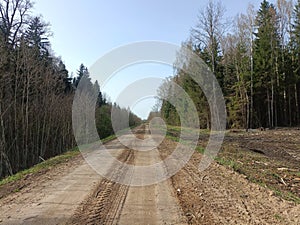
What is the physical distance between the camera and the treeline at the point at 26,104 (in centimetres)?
1395

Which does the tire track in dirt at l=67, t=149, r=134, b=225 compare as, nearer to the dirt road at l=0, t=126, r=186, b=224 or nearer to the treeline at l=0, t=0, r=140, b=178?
the dirt road at l=0, t=126, r=186, b=224

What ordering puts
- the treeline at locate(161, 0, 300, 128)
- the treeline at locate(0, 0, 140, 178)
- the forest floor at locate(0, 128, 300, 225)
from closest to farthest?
the forest floor at locate(0, 128, 300, 225)
the treeline at locate(0, 0, 140, 178)
the treeline at locate(161, 0, 300, 128)

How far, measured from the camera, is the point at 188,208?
4594mm

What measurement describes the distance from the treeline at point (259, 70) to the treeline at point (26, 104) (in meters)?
13.1

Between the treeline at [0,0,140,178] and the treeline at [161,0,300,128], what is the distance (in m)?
13.1

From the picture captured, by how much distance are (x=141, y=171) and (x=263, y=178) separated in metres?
3.41

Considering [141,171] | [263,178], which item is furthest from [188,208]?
[141,171]

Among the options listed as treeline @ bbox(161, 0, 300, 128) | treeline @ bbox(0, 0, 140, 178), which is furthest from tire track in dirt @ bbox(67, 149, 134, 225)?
treeline @ bbox(161, 0, 300, 128)

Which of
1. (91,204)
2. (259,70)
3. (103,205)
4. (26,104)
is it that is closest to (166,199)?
(103,205)

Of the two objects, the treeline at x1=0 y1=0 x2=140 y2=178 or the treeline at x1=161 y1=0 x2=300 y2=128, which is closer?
the treeline at x1=0 y1=0 x2=140 y2=178

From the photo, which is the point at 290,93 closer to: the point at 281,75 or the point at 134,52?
the point at 281,75

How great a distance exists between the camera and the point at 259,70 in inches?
1265

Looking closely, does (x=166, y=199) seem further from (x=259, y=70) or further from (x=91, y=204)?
(x=259, y=70)

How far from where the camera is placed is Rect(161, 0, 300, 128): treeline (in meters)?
28.4
